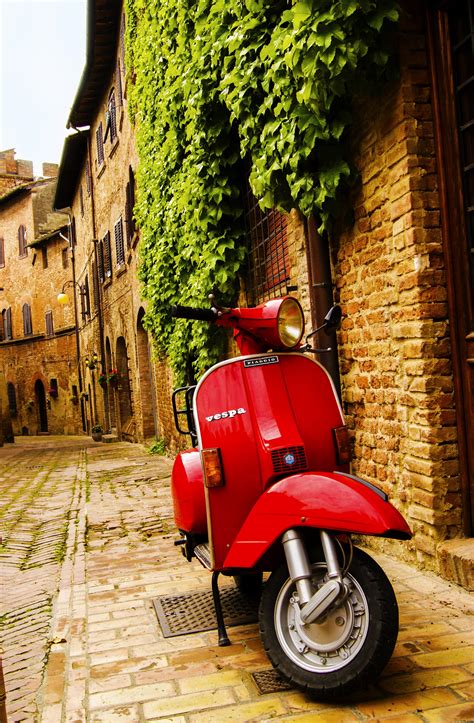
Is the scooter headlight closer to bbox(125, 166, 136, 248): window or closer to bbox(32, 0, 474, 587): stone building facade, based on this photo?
bbox(32, 0, 474, 587): stone building facade

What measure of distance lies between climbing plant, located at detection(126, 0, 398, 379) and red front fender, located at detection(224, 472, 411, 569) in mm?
1383

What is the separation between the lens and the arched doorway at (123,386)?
19.3 metres

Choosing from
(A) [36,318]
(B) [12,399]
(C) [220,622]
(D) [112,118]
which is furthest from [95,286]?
(C) [220,622]

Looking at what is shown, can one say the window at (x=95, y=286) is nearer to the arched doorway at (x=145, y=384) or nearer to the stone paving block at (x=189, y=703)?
the arched doorway at (x=145, y=384)

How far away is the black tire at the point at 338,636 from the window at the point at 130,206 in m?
12.9

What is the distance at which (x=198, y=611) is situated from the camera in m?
3.66

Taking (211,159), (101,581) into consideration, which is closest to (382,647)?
(101,581)

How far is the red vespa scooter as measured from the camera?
2406mm

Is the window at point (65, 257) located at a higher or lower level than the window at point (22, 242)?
lower

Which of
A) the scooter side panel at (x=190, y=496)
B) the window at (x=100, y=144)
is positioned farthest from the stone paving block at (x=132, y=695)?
the window at (x=100, y=144)

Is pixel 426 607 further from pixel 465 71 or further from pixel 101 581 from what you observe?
pixel 465 71

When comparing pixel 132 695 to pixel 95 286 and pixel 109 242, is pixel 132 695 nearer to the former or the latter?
pixel 109 242

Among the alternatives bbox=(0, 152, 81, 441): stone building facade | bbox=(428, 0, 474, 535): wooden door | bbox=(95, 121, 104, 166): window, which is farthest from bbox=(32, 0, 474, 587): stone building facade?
bbox=(0, 152, 81, 441): stone building facade

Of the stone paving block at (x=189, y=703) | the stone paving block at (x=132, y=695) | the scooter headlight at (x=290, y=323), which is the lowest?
the stone paving block at (x=132, y=695)
